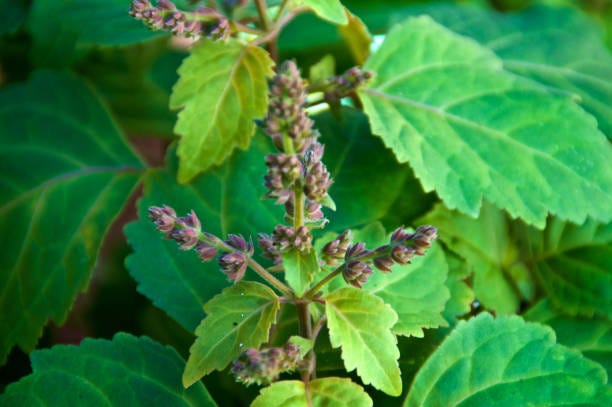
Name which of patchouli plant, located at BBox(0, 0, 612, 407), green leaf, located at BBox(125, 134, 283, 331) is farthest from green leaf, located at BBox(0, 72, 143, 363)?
green leaf, located at BBox(125, 134, 283, 331)

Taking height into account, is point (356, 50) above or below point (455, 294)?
above

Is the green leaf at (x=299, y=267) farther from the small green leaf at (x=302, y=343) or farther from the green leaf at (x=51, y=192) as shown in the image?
the green leaf at (x=51, y=192)

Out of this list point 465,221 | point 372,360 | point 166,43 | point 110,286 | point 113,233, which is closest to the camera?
point 372,360

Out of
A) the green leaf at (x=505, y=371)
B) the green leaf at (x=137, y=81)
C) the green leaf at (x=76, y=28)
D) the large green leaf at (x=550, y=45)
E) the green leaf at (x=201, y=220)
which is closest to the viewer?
the green leaf at (x=505, y=371)

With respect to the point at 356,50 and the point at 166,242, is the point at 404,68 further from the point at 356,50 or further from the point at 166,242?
the point at 166,242

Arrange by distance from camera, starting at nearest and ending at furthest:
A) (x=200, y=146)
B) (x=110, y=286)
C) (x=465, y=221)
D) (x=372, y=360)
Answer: (x=372, y=360) < (x=200, y=146) < (x=465, y=221) < (x=110, y=286)

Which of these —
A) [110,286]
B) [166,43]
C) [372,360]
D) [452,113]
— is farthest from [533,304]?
[166,43]

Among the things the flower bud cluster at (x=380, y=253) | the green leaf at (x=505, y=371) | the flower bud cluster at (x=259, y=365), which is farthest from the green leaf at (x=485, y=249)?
the flower bud cluster at (x=259, y=365)

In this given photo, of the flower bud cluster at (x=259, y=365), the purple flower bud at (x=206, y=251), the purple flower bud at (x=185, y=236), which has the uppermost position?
the purple flower bud at (x=185, y=236)
